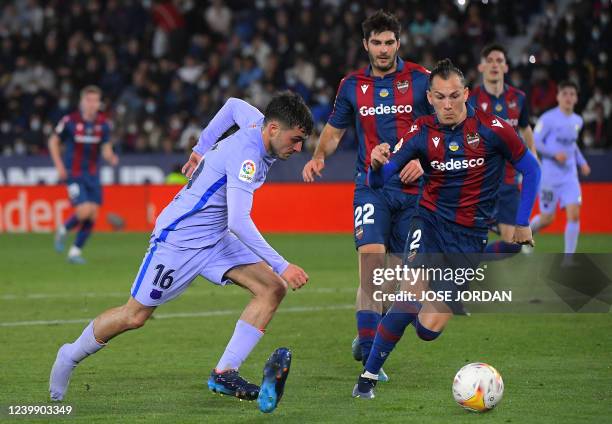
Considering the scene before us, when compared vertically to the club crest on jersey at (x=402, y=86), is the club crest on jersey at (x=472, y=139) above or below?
below

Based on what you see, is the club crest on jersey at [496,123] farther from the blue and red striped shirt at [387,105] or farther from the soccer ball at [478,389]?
the soccer ball at [478,389]

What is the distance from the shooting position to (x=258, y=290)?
6.74 meters

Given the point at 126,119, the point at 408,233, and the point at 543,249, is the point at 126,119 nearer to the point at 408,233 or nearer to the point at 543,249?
the point at 543,249

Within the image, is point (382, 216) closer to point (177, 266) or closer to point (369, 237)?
point (369, 237)

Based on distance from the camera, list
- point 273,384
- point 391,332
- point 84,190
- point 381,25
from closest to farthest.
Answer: point 273,384 < point 391,332 < point 381,25 < point 84,190

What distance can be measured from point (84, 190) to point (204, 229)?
10.1 m

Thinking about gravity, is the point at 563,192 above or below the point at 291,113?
below

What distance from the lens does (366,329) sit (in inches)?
291

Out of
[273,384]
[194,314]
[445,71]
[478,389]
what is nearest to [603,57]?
[194,314]

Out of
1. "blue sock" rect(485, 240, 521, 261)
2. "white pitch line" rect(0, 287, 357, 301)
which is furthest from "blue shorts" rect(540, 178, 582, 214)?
"blue sock" rect(485, 240, 521, 261)

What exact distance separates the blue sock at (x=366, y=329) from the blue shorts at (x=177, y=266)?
1.00m

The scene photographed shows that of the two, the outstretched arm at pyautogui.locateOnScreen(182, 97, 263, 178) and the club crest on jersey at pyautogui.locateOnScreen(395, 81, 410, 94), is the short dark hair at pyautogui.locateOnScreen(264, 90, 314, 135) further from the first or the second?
the club crest on jersey at pyautogui.locateOnScreen(395, 81, 410, 94)

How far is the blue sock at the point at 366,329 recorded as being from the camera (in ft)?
24.1

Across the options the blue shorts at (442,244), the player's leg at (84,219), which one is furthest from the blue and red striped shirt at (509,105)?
the player's leg at (84,219)
